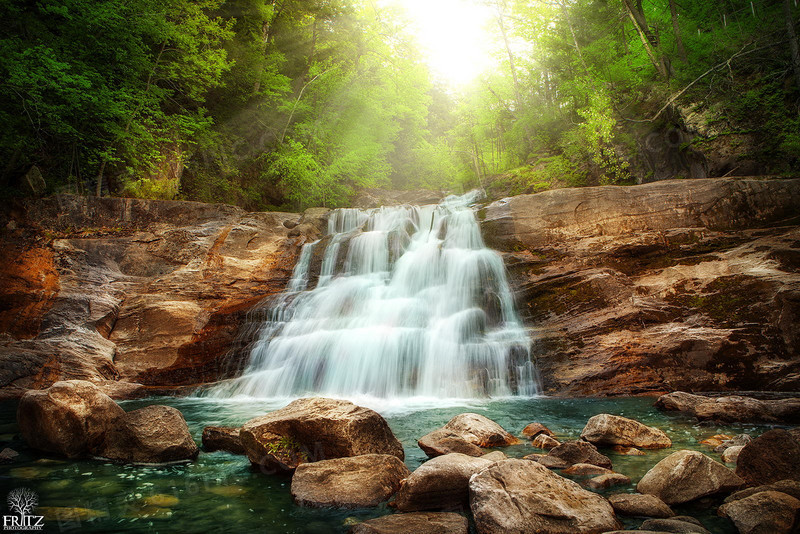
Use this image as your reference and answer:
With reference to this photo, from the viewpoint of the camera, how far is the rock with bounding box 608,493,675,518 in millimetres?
2961

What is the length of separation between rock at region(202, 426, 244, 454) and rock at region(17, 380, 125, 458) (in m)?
1.06

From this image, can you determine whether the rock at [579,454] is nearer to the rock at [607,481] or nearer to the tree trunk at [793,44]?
the rock at [607,481]

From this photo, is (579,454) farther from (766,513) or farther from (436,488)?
(436,488)

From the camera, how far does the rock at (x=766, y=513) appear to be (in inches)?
100

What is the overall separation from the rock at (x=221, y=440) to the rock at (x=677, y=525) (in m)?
4.06

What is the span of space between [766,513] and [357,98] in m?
23.0

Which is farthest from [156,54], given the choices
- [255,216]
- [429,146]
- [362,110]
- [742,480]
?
[742,480]

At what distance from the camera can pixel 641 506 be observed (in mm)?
2986

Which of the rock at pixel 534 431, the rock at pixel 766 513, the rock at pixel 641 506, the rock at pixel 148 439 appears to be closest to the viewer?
the rock at pixel 766 513

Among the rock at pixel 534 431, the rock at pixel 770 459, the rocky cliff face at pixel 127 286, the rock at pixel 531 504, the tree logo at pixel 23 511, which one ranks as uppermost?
the rocky cliff face at pixel 127 286

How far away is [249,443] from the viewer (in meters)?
4.11

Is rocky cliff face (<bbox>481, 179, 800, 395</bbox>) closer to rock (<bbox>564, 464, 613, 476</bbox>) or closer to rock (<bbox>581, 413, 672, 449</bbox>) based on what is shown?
rock (<bbox>581, 413, 672, 449</bbox>)

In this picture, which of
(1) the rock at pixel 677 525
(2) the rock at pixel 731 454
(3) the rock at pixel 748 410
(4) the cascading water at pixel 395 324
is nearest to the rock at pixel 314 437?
(1) the rock at pixel 677 525

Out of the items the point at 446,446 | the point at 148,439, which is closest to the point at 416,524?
the point at 446,446
